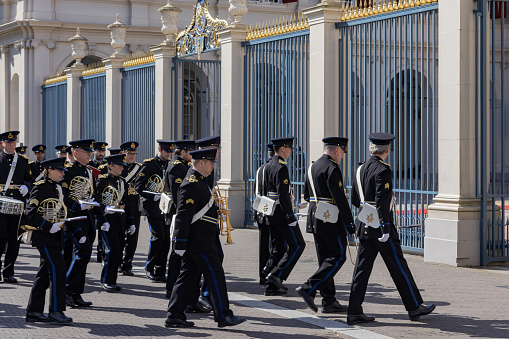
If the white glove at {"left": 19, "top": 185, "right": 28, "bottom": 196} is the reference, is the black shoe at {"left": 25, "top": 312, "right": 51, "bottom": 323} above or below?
below

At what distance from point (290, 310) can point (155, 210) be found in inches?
112

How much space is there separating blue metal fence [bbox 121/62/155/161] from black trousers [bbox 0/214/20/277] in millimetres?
8983

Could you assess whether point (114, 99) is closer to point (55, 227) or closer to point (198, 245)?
point (55, 227)

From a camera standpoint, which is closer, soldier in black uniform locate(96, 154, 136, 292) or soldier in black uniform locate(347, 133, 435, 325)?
soldier in black uniform locate(347, 133, 435, 325)

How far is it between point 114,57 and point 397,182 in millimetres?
11104

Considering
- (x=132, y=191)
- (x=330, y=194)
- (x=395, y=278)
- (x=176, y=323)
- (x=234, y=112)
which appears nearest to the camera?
(x=176, y=323)

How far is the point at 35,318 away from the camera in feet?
26.5

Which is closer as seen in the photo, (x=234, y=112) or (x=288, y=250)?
(x=288, y=250)

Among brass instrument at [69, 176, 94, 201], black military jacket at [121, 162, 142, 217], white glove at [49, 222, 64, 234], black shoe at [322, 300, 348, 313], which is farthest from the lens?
black military jacket at [121, 162, 142, 217]

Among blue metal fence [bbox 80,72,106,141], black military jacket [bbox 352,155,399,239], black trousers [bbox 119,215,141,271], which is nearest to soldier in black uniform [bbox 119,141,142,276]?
black trousers [bbox 119,215,141,271]

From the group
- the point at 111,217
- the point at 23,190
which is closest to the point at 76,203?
the point at 111,217

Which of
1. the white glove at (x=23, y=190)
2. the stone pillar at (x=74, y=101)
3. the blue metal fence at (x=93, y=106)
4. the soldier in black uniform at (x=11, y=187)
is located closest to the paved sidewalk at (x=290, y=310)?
the soldier in black uniform at (x=11, y=187)

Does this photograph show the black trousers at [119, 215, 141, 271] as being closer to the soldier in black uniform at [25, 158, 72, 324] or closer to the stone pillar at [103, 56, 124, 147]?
the soldier in black uniform at [25, 158, 72, 324]

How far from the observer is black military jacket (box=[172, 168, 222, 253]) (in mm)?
7562
